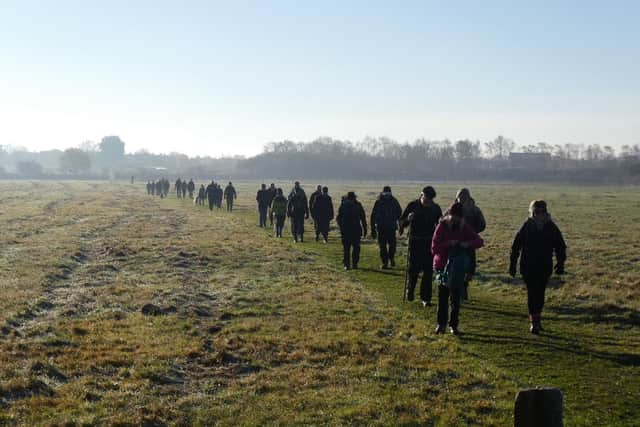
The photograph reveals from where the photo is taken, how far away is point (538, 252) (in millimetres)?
10461

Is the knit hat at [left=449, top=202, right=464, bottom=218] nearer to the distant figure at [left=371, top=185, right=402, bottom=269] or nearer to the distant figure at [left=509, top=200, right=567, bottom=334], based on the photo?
the distant figure at [left=509, top=200, right=567, bottom=334]

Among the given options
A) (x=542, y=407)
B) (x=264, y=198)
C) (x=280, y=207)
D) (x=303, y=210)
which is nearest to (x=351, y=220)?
(x=303, y=210)

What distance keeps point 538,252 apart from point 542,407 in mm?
6616

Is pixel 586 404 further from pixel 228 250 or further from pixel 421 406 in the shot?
pixel 228 250

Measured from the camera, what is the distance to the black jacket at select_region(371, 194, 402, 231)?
16.8 metres

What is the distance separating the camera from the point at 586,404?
7.21 meters

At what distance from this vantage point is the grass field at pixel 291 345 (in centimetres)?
706

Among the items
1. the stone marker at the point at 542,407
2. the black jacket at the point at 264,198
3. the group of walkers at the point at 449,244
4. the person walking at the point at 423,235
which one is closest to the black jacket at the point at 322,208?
the group of walkers at the point at 449,244

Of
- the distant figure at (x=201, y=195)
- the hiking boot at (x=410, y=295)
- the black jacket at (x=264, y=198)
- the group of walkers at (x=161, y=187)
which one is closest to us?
the hiking boot at (x=410, y=295)

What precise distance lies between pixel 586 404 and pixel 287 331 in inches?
194

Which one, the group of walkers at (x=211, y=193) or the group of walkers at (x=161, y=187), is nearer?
the group of walkers at (x=211, y=193)

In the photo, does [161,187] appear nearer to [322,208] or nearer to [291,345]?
[322,208]

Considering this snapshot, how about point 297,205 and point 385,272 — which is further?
point 297,205

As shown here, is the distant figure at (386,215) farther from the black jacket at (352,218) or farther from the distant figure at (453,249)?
the distant figure at (453,249)
